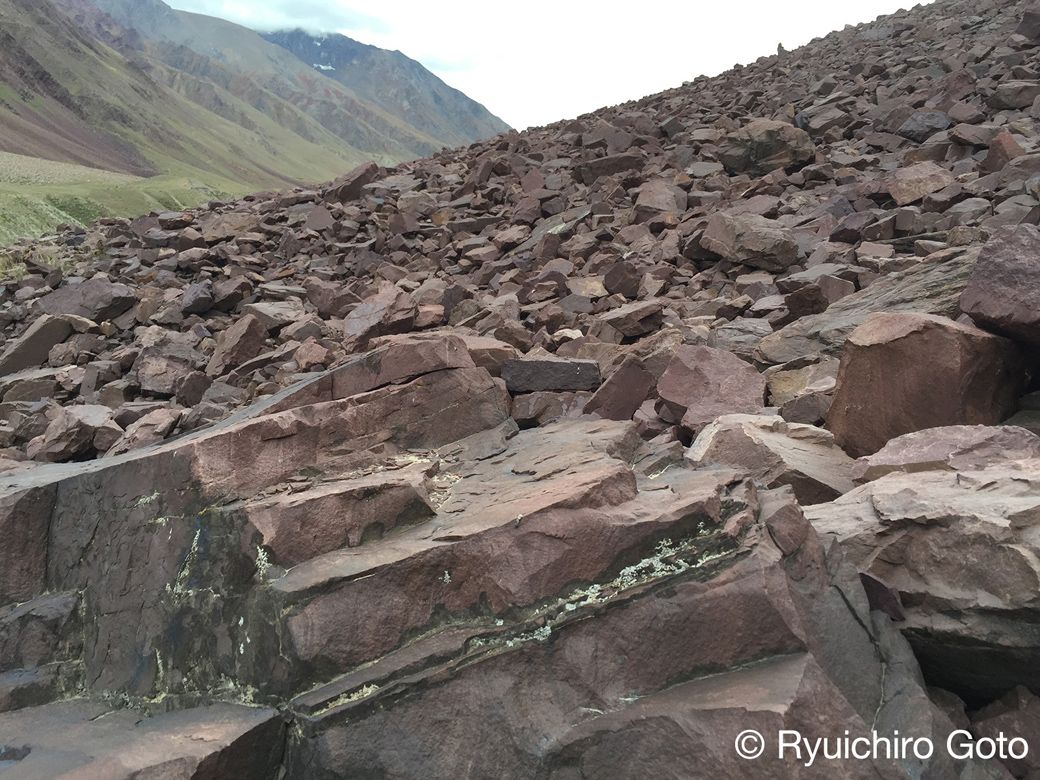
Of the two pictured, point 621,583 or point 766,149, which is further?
point 766,149

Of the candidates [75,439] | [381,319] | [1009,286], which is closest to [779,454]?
[1009,286]

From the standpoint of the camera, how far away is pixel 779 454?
4172 millimetres

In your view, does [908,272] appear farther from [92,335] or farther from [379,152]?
[379,152]

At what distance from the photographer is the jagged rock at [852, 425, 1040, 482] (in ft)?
12.1

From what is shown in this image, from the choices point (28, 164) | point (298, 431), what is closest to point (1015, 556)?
point (298, 431)

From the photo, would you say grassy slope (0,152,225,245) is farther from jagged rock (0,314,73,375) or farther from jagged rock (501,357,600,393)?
jagged rock (501,357,600,393)

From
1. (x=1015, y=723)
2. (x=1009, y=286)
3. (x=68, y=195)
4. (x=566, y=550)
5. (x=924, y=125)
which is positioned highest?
(x=68, y=195)

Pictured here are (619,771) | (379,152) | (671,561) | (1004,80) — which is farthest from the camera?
(379,152)

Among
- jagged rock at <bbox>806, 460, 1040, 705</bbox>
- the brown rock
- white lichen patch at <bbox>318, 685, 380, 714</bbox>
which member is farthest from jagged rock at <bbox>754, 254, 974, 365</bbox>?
white lichen patch at <bbox>318, 685, 380, 714</bbox>

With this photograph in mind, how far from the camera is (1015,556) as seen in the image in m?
2.76

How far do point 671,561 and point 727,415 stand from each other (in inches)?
86.0

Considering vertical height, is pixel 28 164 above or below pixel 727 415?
above

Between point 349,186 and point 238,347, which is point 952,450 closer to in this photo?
point 238,347

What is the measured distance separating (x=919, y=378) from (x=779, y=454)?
3.41ft
